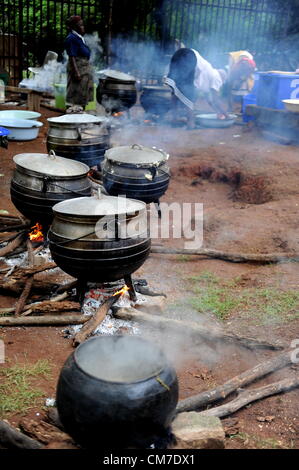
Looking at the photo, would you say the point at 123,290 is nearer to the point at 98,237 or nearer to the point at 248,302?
the point at 98,237

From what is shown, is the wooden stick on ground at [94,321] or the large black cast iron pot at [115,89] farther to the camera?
the large black cast iron pot at [115,89]

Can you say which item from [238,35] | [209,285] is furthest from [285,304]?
[238,35]

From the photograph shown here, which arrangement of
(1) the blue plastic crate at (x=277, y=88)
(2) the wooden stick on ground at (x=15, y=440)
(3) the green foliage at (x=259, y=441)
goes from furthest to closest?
(1) the blue plastic crate at (x=277, y=88) → (3) the green foliage at (x=259, y=441) → (2) the wooden stick on ground at (x=15, y=440)

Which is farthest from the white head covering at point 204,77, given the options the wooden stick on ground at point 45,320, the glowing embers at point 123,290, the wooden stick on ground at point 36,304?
the wooden stick on ground at point 45,320

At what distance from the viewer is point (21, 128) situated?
33.2 ft

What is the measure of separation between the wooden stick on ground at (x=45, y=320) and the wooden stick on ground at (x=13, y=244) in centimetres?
146

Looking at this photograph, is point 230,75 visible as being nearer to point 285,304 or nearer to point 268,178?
point 268,178

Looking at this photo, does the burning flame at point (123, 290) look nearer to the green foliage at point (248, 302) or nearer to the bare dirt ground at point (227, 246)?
the bare dirt ground at point (227, 246)

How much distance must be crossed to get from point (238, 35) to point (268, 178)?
1233 centimetres

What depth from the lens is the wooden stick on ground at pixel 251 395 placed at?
11.1 feet

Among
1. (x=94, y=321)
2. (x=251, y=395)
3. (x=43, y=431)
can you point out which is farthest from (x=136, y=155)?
(x=43, y=431)

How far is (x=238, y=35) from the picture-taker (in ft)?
62.4

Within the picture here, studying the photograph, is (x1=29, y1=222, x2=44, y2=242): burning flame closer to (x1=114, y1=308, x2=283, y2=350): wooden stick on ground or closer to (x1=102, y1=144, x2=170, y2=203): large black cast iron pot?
(x1=102, y1=144, x2=170, y2=203): large black cast iron pot

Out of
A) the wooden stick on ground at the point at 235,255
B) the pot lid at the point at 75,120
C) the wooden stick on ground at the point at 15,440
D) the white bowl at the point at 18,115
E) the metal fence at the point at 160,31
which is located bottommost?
the wooden stick on ground at the point at 235,255
